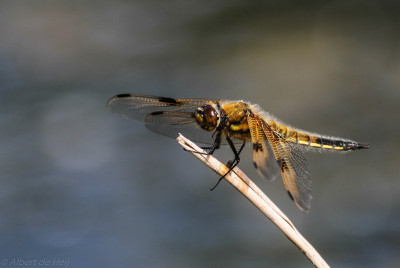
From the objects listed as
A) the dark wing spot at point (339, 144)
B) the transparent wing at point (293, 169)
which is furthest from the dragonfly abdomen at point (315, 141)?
the transparent wing at point (293, 169)

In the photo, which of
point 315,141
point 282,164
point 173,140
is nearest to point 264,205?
point 282,164

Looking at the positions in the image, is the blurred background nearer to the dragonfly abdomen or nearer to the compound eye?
the dragonfly abdomen

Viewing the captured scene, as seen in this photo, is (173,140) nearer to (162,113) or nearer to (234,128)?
(162,113)

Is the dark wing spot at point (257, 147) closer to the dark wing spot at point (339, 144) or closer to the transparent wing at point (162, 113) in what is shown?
the transparent wing at point (162, 113)

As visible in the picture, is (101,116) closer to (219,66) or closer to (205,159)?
(219,66)

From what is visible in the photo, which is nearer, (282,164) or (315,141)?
(282,164)

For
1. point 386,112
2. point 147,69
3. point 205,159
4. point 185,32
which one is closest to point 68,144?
point 147,69
